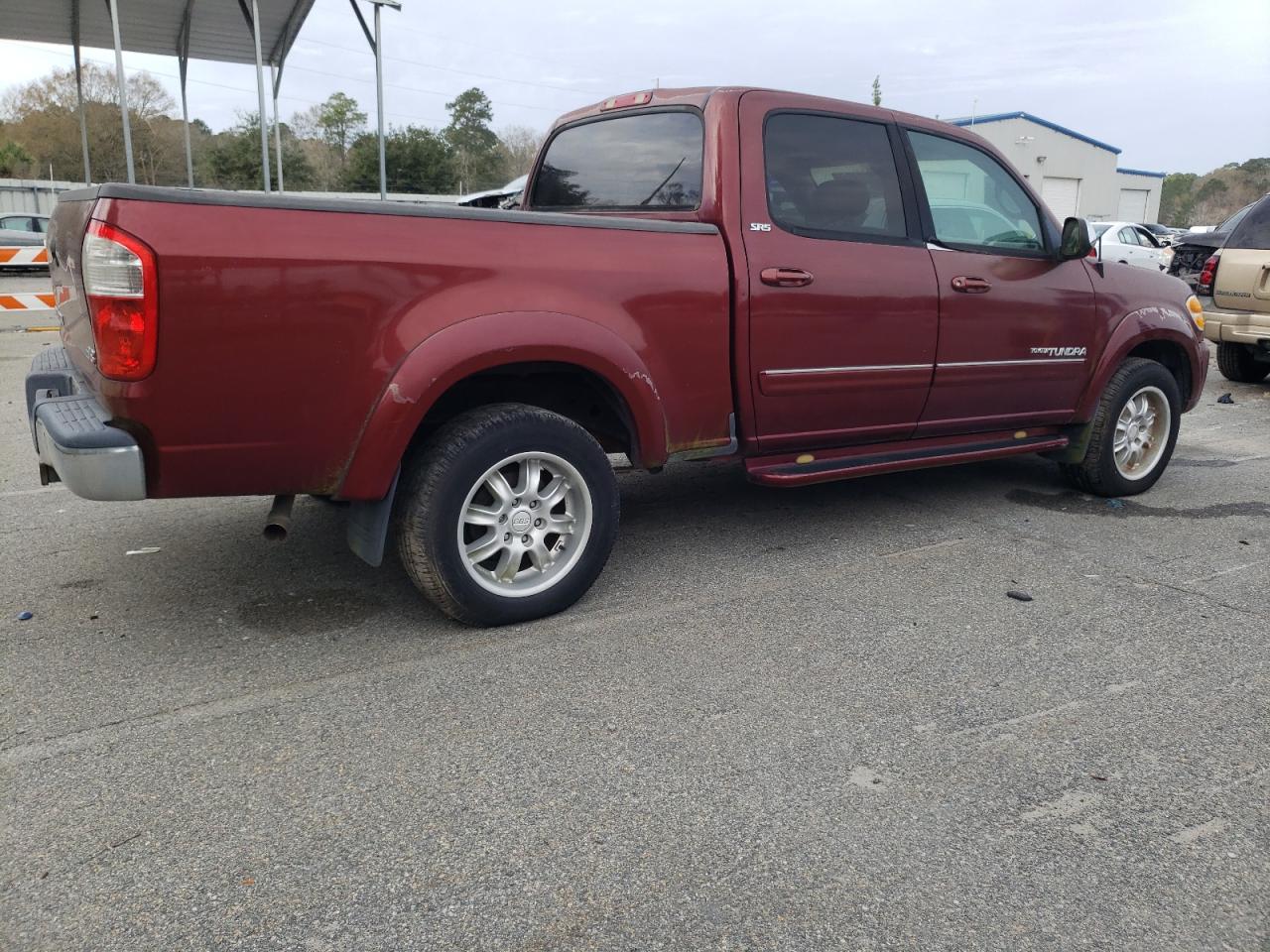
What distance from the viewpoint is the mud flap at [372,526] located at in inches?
136

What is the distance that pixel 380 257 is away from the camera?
3.18 metres

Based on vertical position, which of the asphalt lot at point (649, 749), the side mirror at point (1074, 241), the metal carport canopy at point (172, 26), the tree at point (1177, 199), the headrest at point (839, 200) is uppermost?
the tree at point (1177, 199)

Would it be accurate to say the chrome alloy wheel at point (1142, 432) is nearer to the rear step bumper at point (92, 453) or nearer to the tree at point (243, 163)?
the rear step bumper at point (92, 453)

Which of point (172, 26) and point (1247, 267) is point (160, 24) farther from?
point (1247, 267)

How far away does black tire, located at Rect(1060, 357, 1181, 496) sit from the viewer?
5.50m

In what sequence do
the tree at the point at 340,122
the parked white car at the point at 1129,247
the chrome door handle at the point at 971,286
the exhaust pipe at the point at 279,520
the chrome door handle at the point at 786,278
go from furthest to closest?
1. the tree at the point at 340,122
2. the parked white car at the point at 1129,247
3. the chrome door handle at the point at 971,286
4. the chrome door handle at the point at 786,278
5. the exhaust pipe at the point at 279,520

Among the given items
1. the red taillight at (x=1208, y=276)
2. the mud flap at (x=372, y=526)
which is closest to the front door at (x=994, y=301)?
the mud flap at (x=372, y=526)

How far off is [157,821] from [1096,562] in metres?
3.90

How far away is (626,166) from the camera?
4660 mm

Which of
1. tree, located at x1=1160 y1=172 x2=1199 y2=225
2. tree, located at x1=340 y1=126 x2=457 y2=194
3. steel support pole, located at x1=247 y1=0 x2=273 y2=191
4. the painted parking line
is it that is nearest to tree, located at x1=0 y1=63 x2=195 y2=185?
tree, located at x1=340 y1=126 x2=457 y2=194

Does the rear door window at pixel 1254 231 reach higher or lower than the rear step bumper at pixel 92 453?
higher

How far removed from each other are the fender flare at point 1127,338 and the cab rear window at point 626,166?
2.59 metres

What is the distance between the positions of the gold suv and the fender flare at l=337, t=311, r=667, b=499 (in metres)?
7.71

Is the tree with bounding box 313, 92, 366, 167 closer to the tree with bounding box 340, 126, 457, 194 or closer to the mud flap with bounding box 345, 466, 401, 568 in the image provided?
the tree with bounding box 340, 126, 457, 194
